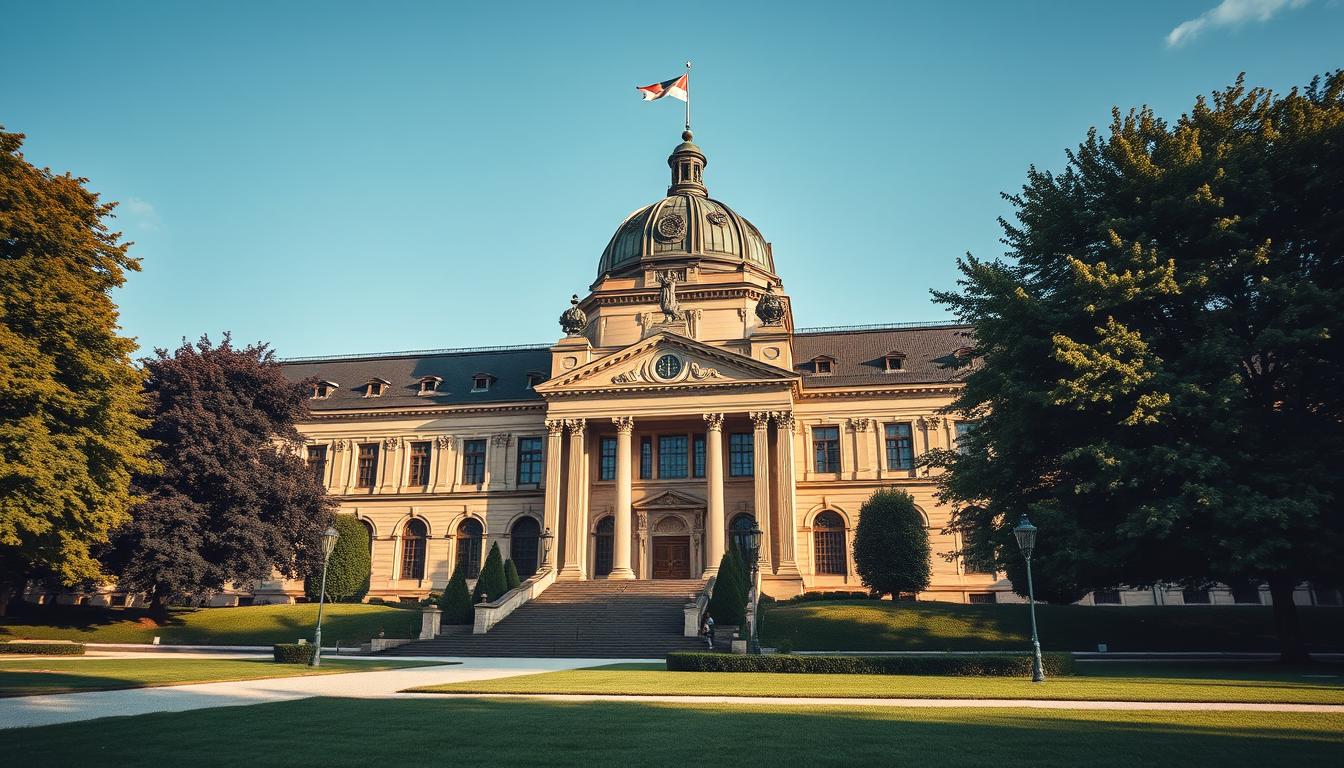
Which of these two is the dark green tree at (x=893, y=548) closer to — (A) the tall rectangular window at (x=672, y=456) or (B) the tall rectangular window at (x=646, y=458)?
(A) the tall rectangular window at (x=672, y=456)

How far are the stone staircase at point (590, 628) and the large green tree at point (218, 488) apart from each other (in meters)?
11.4

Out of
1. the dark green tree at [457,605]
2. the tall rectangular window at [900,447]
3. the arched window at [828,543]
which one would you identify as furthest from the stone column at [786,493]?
the dark green tree at [457,605]

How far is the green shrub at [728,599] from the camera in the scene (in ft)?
107

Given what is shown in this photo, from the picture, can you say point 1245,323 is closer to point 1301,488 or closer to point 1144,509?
point 1301,488

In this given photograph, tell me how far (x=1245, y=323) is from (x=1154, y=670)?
10001 millimetres

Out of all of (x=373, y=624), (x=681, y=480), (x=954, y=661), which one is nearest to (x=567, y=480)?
(x=681, y=480)

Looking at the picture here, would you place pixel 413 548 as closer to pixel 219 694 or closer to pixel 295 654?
pixel 295 654

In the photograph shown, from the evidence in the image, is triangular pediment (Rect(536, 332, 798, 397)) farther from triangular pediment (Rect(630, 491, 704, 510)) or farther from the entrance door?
the entrance door

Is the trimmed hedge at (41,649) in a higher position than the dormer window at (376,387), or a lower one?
lower

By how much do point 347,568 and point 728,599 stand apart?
2503 cm

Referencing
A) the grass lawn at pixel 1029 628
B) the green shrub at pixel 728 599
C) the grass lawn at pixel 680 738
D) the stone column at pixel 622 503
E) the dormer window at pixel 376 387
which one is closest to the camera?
the grass lawn at pixel 680 738

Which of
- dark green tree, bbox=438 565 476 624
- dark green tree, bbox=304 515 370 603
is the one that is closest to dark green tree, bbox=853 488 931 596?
dark green tree, bbox=438 565 476 624

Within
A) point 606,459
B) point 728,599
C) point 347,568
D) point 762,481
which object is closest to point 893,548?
point 762,481

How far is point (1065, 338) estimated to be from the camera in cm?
2214
